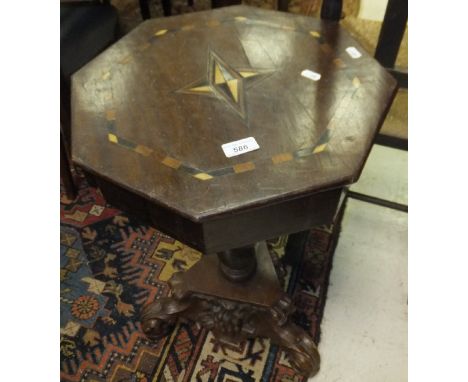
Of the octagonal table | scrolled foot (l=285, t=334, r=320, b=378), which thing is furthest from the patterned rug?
the octagonal table

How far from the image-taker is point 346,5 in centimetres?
264

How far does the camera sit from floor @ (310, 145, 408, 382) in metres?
1.57

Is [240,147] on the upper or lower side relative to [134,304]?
upper

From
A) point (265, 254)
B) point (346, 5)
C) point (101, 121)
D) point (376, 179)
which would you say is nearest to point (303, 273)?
point (265, 254)

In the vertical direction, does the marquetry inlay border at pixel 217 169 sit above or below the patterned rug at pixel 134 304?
above

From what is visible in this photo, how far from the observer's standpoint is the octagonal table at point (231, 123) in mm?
952

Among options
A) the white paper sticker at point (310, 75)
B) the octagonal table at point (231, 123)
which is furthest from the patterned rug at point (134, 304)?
the white paper sticker at point (310, 75)

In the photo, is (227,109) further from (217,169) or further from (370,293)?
(370,293)

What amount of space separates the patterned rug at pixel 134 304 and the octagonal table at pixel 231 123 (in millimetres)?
205

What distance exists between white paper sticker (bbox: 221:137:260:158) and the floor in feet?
3.05

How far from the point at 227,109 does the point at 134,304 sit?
97cm

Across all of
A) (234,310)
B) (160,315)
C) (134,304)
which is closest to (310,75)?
(234,310)

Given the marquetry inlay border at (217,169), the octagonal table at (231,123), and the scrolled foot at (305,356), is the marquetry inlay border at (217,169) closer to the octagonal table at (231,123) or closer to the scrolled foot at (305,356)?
the octagonal table at (231,123)

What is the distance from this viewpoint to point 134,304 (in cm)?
173
